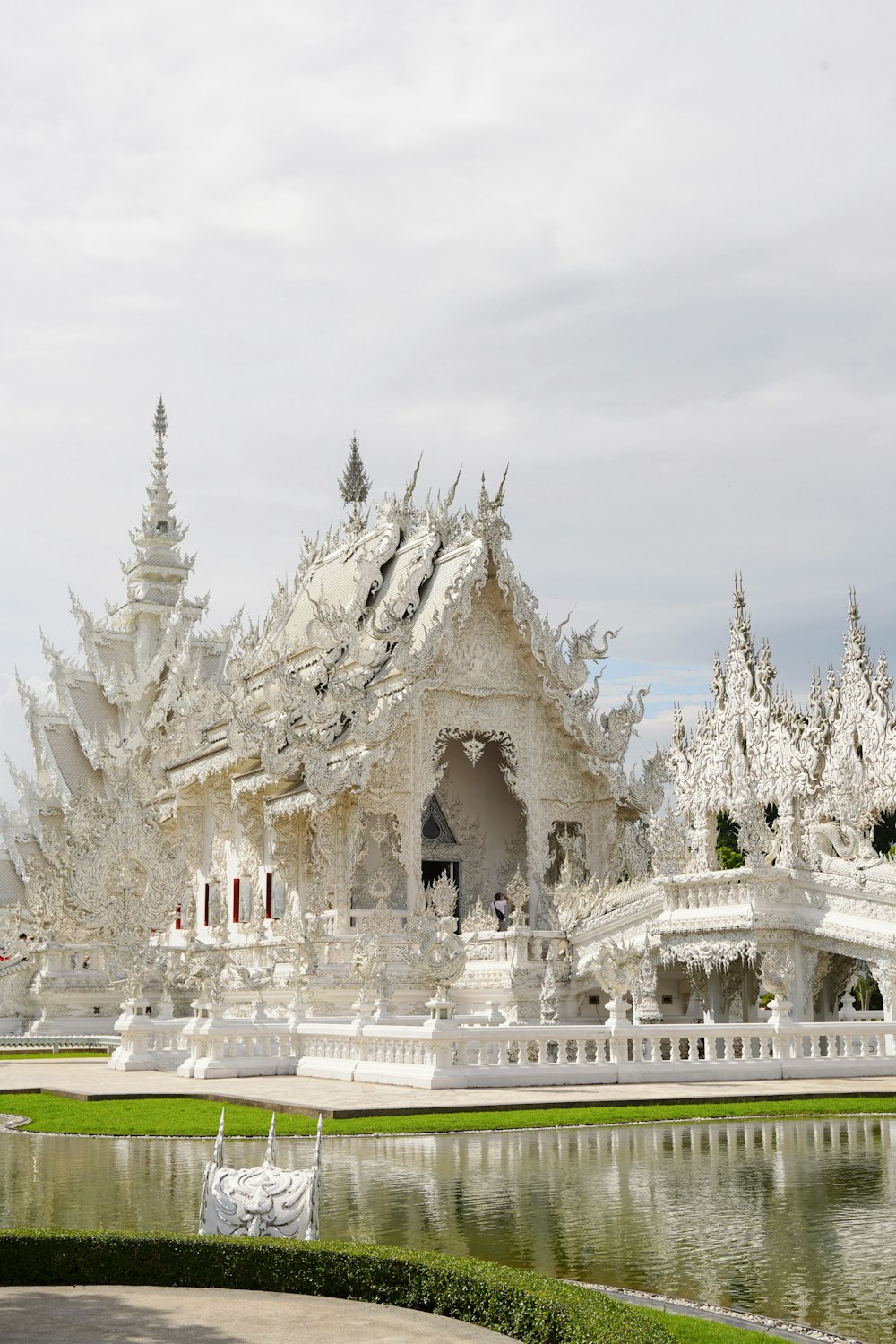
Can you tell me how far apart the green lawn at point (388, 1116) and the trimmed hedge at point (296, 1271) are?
17.4 feet

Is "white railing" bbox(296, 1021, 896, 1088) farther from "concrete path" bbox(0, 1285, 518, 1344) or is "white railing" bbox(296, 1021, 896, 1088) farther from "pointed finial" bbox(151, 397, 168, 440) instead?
"pointed finial" bbox(151, 397, 168, 440)

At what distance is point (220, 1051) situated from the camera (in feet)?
55.8

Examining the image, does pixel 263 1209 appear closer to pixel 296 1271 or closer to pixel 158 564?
pixel 296 1271

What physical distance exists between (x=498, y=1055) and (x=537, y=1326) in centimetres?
1056

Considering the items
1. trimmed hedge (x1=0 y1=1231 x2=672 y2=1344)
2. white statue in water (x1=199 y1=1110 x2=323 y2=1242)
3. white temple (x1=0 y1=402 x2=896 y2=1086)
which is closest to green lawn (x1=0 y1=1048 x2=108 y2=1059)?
white temple (x1=0 y1=402 x2=896 y2=1086)

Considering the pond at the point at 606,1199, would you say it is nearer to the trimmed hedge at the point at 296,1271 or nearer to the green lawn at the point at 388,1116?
the green lawn at the point at 388,1116

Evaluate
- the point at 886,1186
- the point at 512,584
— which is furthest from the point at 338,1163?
the point at 512,584

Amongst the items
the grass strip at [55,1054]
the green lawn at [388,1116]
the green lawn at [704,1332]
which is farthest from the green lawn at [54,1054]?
the green lawn at [704,1332]

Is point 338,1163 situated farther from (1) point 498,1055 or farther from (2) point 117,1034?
(2) point 117,1034

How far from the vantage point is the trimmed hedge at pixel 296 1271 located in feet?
17.0

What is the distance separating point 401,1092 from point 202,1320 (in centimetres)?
924

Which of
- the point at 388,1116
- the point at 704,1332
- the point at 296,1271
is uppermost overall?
the point at 388,1116

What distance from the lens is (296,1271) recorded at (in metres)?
5.70

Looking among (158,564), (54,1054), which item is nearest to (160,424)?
(158,564)
